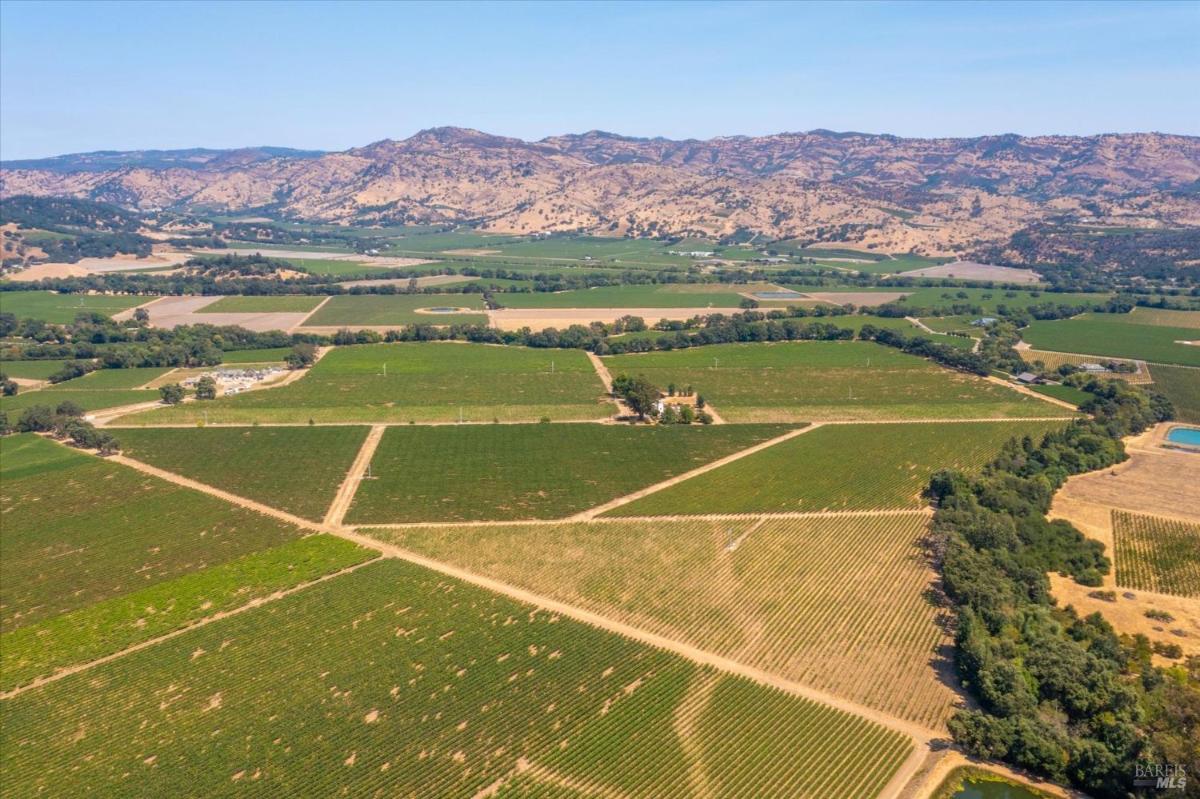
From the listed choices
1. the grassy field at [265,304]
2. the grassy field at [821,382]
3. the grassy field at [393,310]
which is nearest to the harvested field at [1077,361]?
the grassy field at [821,382]

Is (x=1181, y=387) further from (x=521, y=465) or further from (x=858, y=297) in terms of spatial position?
(x=521, y=465)

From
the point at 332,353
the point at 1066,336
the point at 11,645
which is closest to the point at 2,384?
the point at 332,353

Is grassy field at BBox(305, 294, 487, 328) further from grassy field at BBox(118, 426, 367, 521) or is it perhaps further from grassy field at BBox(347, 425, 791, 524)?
grassy field at BBox(347, 425, 791, 524)

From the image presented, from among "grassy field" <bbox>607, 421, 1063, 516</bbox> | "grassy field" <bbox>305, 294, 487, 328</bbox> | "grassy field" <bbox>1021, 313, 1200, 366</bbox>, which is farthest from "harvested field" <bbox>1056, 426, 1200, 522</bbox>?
"grassy field" <bbox>305, 294, 487, 328</bbox>

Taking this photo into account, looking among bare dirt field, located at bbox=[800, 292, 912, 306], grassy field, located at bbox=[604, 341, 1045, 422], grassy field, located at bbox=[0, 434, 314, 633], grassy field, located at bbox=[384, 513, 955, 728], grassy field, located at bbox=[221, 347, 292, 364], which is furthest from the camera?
bare dirt field, located at bbox=[800, 292, 912, 306]

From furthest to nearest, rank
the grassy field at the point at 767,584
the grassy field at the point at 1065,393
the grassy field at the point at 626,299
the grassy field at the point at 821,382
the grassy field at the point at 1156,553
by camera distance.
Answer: the grassy field at the point at 626,299
the grassy field at the point at 1065,393
the grassy field at the point at 821,382
the grassy field at the point at 1156,553
the grassy field at the point at 767,584

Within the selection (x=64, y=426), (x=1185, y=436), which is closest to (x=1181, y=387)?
(x=1185, y=436)

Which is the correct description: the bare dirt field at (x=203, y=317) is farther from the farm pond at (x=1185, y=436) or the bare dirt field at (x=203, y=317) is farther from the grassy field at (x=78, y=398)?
the farm pond at (x=1185, y=436)
